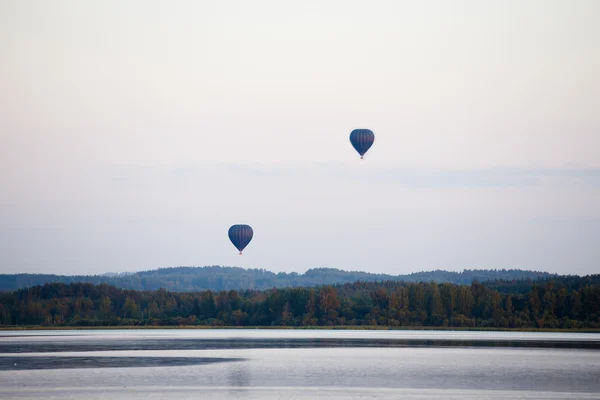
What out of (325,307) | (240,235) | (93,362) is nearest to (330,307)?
(325,307)

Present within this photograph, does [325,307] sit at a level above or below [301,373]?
above

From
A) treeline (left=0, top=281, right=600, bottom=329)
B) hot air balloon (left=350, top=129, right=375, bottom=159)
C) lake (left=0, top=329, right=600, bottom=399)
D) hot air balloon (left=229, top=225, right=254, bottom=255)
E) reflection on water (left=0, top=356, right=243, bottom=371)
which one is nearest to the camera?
lake (left=0, top=329, right=600, bottom=399)

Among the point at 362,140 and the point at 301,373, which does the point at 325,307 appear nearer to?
→ the point at 362,140

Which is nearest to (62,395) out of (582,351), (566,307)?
(582,351)

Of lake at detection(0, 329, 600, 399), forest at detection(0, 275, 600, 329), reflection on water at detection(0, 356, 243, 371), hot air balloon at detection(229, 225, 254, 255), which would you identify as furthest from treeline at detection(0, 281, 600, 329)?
reflection on water at detection(0, 356, 243, 371)

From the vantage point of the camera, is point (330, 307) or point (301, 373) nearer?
point (301, 373)

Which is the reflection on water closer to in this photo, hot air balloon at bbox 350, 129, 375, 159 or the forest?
hot air balloon at bbox 350, 129, 375, 159
